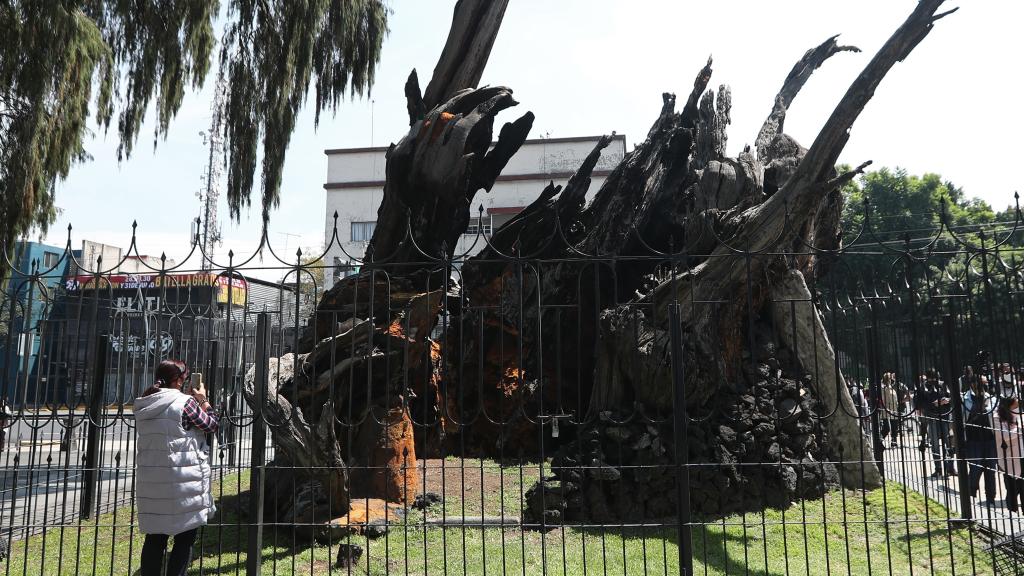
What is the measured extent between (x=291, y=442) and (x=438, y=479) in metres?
2.90

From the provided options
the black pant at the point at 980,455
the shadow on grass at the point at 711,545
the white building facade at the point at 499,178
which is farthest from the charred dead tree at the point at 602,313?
the white building facade at the point at 499,178

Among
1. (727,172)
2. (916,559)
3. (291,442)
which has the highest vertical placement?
(727,172)

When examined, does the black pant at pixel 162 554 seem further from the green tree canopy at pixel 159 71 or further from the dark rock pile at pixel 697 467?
the green tree canopy at pixel 159 71

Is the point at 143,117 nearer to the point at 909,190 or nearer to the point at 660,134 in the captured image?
the point at 660,134

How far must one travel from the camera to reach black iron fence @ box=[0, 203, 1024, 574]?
5.16m

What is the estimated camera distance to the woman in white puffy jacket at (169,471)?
13.9 feet

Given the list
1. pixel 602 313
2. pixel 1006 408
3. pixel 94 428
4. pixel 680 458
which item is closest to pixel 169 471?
pixel 680 458

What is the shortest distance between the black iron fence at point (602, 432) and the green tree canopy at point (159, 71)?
139 cm

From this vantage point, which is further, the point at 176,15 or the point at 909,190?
the point at 909,190

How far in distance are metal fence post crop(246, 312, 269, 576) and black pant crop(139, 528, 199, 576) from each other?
0.53 meters

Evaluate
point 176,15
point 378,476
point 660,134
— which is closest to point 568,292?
point 660,134

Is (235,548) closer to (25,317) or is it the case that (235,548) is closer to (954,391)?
(25,317)

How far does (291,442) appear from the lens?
655cm

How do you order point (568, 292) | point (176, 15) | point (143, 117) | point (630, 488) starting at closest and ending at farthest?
point (630, 488)
point (176, 15)
point (143, 117)
point (568, 292)
